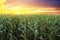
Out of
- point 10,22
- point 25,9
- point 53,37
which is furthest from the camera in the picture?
point 25,9

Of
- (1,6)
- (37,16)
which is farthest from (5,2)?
(37,16)

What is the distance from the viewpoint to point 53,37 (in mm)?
4066

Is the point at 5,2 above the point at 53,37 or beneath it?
above

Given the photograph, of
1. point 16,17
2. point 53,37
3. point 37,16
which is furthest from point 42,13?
point 53,37

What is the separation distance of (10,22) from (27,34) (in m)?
0.42

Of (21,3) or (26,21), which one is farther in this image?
(21,3)

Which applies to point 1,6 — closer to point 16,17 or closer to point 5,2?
point 5,2

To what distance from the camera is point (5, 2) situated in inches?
189

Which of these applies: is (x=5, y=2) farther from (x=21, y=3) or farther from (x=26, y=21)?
(x=26, y=21)

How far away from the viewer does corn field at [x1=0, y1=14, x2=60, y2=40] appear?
4.08 m

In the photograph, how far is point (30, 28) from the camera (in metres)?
4.10

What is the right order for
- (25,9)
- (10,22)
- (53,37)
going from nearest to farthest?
(53,37) < (10,22) < (25,9)

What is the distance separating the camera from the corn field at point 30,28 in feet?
13.4

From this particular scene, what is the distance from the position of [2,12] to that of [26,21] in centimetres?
67
